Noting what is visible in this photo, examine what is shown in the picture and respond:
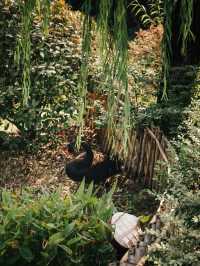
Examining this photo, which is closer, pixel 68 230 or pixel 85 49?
pixel 85 49

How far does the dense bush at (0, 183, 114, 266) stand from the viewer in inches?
137

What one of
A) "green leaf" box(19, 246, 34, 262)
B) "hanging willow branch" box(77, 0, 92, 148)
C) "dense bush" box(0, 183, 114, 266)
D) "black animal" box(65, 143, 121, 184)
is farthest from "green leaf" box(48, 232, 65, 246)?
"black animal" box(65, 143, 121, 184)

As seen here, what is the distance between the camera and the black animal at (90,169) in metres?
5.75

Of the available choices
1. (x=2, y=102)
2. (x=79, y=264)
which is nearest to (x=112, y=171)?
(x=2, y=102)

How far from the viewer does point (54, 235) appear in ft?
11.4

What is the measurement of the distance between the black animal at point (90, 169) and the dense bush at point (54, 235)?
77.1 inches

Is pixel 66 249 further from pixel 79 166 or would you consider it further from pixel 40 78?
pixel 40 78

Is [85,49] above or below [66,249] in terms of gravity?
above

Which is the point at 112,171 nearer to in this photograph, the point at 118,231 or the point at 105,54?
the point at 118,231

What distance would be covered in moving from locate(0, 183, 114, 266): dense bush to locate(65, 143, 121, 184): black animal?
1.96 meters

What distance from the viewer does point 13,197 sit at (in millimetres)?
4164

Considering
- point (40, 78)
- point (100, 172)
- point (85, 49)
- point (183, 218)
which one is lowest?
point (100, 172)

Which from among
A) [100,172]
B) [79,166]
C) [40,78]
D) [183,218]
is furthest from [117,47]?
[40,78]

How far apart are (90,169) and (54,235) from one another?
2.33 meters
